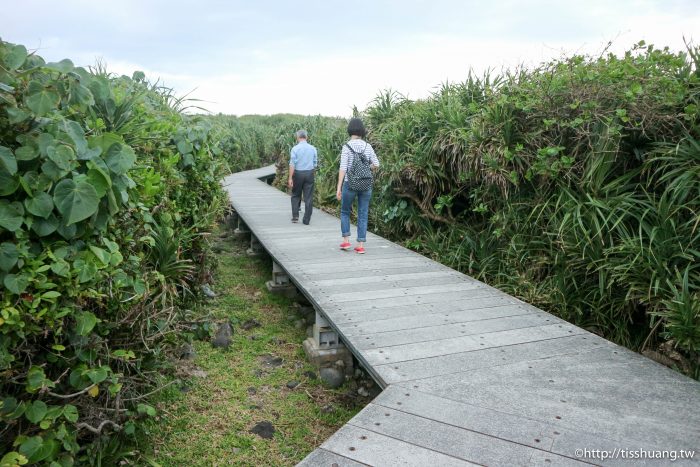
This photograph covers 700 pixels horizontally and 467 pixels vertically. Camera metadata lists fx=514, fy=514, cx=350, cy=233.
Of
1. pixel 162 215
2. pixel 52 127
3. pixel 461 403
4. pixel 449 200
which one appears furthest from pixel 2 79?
pixel 449 200

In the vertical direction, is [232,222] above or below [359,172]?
below

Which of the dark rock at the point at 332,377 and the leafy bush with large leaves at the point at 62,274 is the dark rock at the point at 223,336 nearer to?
the dark rock at the point at 332,377

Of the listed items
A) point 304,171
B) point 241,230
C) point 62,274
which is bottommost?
point 241,230

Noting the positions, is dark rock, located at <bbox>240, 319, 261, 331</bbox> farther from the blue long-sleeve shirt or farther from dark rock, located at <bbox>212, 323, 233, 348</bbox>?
the blue long-sleeve shirt

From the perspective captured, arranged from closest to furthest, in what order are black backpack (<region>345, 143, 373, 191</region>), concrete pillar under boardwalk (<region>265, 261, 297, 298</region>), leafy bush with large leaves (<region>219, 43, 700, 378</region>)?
leafy bush with large leaves (<region>219, 43, 700, 378</region>) < black backpack (<region>345, 143, 373, 191</region>) < concrete pillar under boardwalk (<region>265, 261, 297, 298</region>)

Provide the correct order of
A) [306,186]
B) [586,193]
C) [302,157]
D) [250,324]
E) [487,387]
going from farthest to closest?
[306,186], [302,157], [250,324], [586,193], [487,387]

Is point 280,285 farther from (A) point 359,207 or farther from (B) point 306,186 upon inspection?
(B) point 306,186

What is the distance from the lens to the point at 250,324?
564cm

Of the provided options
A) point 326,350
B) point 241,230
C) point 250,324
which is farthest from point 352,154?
point 241,230

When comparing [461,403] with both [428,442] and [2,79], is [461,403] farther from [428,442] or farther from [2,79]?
[2,79]

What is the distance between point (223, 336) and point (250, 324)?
2.00ft

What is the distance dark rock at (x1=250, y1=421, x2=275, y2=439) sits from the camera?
3572mm

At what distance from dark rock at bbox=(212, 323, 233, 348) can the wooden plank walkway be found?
849 mm

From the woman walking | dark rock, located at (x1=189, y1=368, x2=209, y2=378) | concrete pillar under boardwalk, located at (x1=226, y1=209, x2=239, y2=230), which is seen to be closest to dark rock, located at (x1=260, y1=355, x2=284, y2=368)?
dark rock, located at (x1=189, y1=368, x2=209, y2=378)
